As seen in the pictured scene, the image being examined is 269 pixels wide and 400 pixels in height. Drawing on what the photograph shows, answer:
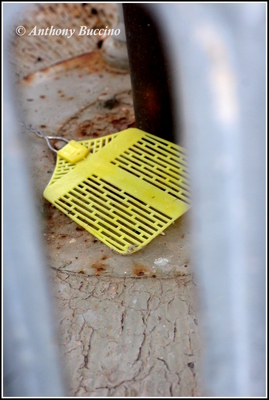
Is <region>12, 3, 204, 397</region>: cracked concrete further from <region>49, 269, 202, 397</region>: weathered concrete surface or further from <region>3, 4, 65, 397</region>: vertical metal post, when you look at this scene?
<region>3, 4, 65, 397</region>: vertical metal post

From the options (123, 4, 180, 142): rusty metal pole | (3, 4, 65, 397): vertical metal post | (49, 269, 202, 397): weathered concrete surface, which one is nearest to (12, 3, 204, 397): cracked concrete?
(49, 269, 202, 397): weathered concrete surface

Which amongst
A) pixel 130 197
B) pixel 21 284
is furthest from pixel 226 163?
pixel 130 197

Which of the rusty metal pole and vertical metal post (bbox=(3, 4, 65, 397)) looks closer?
vertical metal post (bbox=(3, 4, 65, 397))

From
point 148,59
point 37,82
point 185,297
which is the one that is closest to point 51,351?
point 185,297

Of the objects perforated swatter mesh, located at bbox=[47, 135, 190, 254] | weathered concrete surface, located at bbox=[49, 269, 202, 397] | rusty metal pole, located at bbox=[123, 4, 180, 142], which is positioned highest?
rusty metal pole, located at bbox=[123, 4, 180, 142]

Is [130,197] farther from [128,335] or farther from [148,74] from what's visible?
[128,335]

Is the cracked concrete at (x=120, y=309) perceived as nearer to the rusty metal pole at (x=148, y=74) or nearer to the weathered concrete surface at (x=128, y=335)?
the weathered concrete surface at (x=128, y=335)

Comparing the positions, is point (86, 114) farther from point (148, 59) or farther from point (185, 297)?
point (185, 297)

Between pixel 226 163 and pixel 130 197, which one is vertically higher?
pixel 226 163

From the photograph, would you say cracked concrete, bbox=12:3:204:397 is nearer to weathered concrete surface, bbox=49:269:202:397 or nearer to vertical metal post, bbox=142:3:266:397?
weathered concrete surface, bbox=49:269:202:397

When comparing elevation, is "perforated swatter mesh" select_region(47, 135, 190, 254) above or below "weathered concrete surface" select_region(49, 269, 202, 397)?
above

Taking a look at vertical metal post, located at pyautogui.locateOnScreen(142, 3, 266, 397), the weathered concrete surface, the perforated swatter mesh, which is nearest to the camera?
vertical metal post, located at pyautogui.locateOnScreen(142, 3, 266, 397)

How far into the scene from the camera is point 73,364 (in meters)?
1.14

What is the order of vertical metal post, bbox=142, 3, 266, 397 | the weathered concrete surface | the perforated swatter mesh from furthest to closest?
the perforated swatter mesh < the weathered concrete surface < vertical metal post, bbox=142, 3, 266, 397
